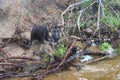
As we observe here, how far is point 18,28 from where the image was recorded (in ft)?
27.7

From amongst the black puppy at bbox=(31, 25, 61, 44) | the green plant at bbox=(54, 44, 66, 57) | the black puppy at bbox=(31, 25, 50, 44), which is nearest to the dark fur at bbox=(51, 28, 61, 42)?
the black puppy at bbox=(31, 25, 61, 44)

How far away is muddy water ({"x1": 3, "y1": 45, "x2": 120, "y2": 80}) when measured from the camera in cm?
701

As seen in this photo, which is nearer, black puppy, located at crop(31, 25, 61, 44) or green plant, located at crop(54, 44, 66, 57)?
green plant, located at crop(54, 44, 66, 57)

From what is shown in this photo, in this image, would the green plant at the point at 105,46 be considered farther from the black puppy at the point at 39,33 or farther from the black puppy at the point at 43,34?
Answer: the black puppy at the point at 39,33

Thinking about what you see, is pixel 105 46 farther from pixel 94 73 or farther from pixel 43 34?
pixel 43 34

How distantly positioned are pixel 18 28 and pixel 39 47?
33.9 inches

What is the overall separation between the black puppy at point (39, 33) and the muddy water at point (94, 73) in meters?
1.35

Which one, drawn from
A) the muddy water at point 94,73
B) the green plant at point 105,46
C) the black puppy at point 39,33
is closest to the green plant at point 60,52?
the muddy water at point 94,73

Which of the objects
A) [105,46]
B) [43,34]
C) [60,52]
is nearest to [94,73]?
[60,52]

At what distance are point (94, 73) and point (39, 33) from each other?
187 centimetres

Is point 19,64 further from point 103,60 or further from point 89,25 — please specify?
point 89,25

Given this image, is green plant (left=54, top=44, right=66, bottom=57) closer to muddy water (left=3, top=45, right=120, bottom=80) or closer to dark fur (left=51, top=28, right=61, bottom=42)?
muddy water (left=3, top=45, right=120, bottom=80)

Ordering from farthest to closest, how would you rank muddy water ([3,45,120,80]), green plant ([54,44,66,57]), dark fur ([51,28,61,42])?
1. dark fur ([51,28,61,42])
2. green plant ([54,44,66,57])
3. muddy water ([3,45,120,80])

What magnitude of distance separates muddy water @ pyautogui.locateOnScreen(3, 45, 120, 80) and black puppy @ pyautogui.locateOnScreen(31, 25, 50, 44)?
1.35 metres
